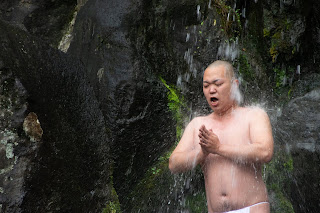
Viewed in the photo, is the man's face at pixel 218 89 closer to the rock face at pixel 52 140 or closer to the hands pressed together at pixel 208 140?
the hands pressed together at pixel 208 140

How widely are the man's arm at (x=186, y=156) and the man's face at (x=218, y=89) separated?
43 cm

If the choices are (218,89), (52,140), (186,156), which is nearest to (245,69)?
(218,89)

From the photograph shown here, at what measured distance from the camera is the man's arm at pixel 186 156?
125 inches

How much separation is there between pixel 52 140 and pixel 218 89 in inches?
69.1

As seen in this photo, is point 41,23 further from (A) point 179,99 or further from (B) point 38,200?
(B) point 38,200

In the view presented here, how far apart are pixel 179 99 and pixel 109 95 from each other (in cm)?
130

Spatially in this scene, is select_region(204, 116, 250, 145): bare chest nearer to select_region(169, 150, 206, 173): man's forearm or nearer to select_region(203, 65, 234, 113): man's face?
select_region(203, 65, 234, 113): man's face

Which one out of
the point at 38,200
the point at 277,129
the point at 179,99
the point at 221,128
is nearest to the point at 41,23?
the point at 179,99

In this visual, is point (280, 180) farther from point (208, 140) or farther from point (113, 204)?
point (208, 140)

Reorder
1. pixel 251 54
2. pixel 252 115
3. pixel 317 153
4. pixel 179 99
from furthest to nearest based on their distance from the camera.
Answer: pixel 251 54 < pixel 179 99 < pixel 317 153 < pixel 252 115

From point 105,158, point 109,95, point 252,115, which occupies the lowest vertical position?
point 105,158

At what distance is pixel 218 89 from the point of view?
3.33 metres

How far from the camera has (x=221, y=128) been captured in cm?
335

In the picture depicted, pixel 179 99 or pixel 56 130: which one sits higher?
pixel 179 99
